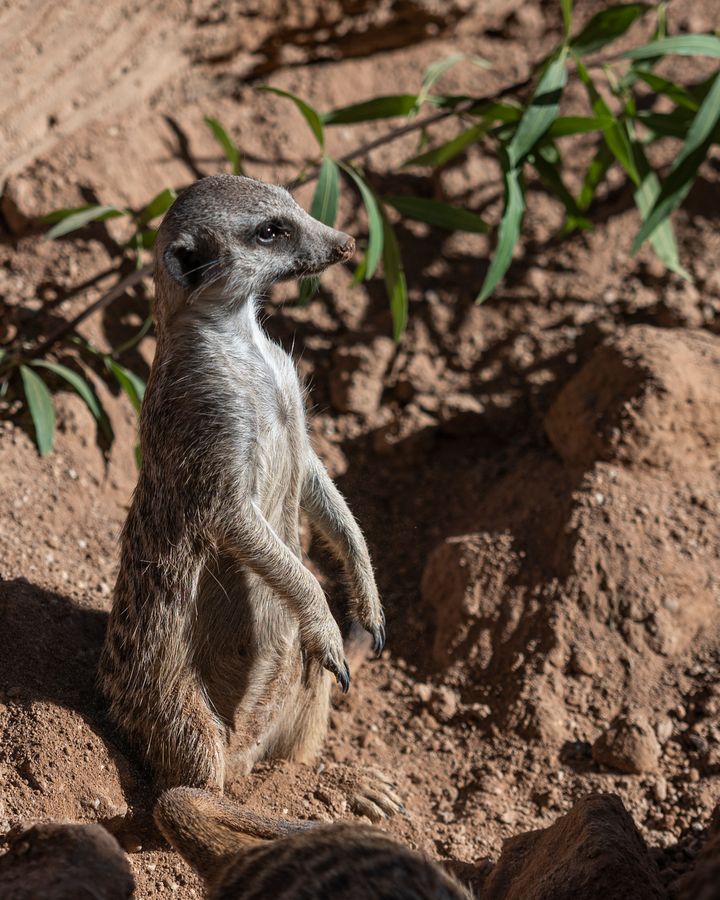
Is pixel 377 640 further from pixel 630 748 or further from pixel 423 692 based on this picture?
pixel 630 748

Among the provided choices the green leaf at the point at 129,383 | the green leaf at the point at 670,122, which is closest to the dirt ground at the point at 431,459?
the green leaf at the point at 129,383

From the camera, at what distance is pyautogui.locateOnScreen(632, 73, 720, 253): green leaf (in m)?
3.09

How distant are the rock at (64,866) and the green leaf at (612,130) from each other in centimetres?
261

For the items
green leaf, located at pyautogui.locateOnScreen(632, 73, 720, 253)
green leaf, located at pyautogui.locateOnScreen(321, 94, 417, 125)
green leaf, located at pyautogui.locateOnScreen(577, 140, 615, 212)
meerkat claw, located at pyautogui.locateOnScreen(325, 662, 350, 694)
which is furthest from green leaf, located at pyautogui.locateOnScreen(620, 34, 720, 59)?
meerkat claw, located at pyautogui.locateOnScreen(325, 662, 350, 694)

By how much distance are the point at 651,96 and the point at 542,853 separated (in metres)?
3.46

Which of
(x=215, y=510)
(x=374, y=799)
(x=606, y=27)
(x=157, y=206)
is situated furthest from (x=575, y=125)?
(x=374, y=799)

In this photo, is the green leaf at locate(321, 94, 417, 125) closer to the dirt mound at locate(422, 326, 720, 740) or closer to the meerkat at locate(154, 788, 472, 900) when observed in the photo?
the dirt mound at locate(422, 326, 720, 740)

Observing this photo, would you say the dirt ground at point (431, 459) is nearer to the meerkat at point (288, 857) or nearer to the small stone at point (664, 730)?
the small stone at point (664, 730)

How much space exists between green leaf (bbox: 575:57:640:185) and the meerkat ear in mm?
1578

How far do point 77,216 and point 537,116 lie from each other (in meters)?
1.60

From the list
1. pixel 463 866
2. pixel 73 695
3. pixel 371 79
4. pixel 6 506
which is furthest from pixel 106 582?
pixel 371 79

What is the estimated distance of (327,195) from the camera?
3.27m

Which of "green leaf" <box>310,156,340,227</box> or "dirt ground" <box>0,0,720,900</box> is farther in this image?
"green leaf" <box>310,156,340,227</box>

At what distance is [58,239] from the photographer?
3764mm
